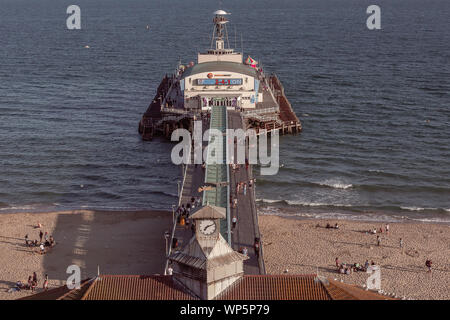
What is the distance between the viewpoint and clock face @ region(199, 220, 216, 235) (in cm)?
2966

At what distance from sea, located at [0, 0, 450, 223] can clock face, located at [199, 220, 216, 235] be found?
35312 mm

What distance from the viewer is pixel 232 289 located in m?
29.7

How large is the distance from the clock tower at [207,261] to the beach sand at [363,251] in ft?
73.7

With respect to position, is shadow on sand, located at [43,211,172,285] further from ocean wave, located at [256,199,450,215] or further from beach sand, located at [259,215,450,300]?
ocean wave, located at [256,199,450,215]

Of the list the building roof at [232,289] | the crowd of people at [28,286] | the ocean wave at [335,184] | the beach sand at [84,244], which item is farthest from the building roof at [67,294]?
the ocean wave at [335,184]

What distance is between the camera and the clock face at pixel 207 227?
29.7m

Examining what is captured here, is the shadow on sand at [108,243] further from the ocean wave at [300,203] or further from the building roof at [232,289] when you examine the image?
the building roof at [232,289]

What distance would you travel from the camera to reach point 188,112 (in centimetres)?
8431

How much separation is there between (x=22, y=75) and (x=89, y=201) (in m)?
67.3

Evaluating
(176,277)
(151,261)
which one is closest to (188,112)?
(151,261)

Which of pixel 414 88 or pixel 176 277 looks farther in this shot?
pixel 414 88
